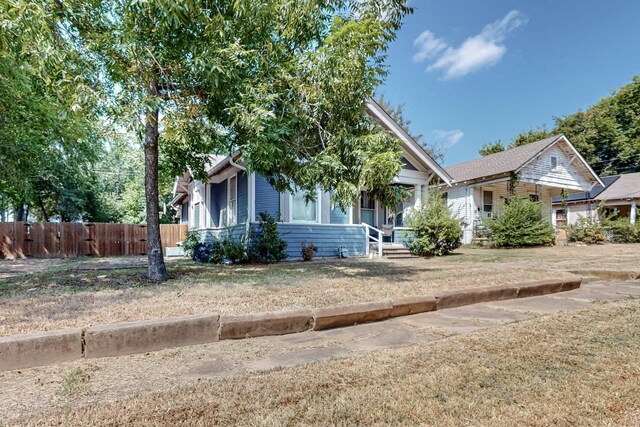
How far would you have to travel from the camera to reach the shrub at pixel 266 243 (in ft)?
32.8

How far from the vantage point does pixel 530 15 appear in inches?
658

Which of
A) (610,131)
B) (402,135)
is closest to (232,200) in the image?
(402,135)

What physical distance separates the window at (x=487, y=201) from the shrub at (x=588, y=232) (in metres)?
3.89

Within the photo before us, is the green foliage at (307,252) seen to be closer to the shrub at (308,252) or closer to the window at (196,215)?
the shrub at (308,252)

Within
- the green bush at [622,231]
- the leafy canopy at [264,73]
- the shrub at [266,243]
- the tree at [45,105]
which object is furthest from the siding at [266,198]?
the green bush at [622,231]

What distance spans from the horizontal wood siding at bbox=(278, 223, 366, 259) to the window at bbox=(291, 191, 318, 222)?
342 mm

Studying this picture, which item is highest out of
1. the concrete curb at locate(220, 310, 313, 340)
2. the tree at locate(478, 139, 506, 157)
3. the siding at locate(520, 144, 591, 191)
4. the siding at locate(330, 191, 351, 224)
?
the tree at locate(478, 139, 506, 157)

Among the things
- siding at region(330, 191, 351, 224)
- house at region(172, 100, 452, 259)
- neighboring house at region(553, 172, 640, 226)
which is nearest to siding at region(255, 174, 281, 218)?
house at region(172, 100, 452, 259)

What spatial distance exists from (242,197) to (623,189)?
2392 centimetres

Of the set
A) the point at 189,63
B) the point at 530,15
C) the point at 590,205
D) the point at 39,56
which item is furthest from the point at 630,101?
the point at 39,56

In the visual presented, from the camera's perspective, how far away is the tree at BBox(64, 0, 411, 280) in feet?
17.7

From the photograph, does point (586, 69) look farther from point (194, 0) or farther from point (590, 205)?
point (194, 0)

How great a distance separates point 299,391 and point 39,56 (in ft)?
19.1

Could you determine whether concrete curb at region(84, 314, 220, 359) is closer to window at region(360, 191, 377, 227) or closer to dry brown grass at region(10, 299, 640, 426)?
dry brown grass at region(10, 299, 640, 426)
